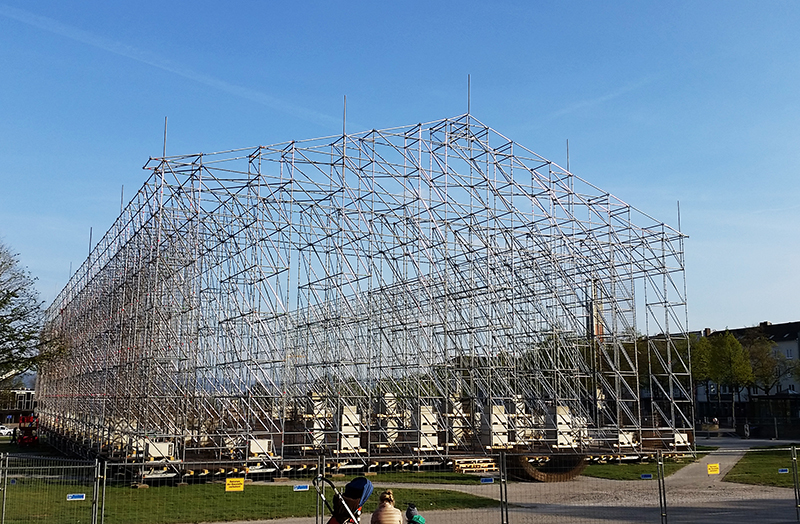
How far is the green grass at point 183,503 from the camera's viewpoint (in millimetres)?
15828

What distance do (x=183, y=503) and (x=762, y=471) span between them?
1777 cm

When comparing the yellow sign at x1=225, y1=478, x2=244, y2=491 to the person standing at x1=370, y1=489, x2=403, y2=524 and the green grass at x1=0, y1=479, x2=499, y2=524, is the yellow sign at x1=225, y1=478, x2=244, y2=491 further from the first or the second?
the person standing at x1=370, y1=489, x2=403, y2=524

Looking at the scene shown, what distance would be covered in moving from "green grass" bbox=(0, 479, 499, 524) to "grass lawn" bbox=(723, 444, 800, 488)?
8775 millimetres

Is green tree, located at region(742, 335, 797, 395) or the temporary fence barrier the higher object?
green tree, located at region(742, 335, 797, 395)

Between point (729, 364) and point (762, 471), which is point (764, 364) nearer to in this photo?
point (729, 364)

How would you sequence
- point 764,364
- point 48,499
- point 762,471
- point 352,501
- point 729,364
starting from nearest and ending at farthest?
point 352,501, point 48,499, point 762,471, point 729,364, point 764,364

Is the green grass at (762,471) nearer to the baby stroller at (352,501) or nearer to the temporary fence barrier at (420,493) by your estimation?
the temporary fence barrier at (420,493)

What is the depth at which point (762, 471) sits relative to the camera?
25.1 metres

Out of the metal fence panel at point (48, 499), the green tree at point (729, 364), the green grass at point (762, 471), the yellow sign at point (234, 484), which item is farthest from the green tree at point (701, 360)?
the yellow sign at point (234, 484)

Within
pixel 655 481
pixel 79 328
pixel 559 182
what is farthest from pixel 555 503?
pixel 79 328

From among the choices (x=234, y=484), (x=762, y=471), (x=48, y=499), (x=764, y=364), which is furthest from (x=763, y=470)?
(x=764, y=364)

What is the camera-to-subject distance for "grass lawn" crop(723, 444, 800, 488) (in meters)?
22.8

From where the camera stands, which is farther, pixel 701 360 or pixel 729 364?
pixel 729 364

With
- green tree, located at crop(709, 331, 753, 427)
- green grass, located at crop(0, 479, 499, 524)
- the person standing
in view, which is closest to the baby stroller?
the person standing
